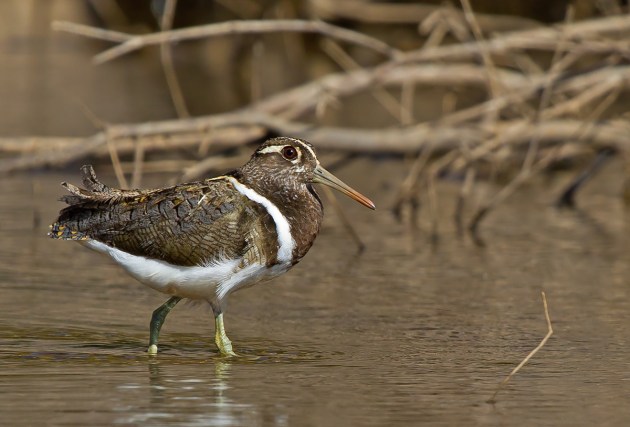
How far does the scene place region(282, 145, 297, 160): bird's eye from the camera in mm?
7469

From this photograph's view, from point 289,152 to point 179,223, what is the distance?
0.76m

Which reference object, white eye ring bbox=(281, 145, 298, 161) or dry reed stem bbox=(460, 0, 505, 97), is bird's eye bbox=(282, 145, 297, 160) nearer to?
white eye ring bbox=(281, 145, 298, 161)

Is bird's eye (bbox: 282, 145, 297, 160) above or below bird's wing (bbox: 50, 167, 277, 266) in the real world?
above

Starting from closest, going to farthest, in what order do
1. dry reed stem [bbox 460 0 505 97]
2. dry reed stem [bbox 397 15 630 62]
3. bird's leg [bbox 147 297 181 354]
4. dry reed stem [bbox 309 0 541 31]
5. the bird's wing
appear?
the bird's wing → bird's leg [bbox 147 297 181 354] → dry reed stem [bbox 460 0 505 97] → dry reed stem [bbox 397 15 630 62] → dry reed stem [bbox 309 0 541 31]

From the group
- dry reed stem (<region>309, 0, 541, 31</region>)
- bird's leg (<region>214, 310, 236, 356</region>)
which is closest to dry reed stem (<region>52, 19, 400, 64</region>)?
bird's leg (<region>214, 310, 236, 356</region>)

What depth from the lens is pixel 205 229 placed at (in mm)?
7078

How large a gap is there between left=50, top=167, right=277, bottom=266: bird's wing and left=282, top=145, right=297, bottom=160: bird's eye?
1.23ft

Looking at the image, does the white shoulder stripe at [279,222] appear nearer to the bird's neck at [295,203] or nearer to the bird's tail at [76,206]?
the bird's neck at [295,203]

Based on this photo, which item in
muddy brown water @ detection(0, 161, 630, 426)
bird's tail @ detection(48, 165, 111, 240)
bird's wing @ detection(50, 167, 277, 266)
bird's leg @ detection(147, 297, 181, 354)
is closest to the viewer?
muddy brown water @ detection(0, 161, 630, 426)

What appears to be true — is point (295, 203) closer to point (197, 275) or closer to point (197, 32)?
point (197, 275)

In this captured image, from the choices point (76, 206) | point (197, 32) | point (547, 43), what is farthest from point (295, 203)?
point (547, 43)

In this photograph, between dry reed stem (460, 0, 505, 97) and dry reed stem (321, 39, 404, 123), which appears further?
dry reed stem (321, 39, 404, 123)

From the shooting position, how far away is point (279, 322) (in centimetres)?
807

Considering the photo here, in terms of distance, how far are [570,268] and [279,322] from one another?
8.79ft
